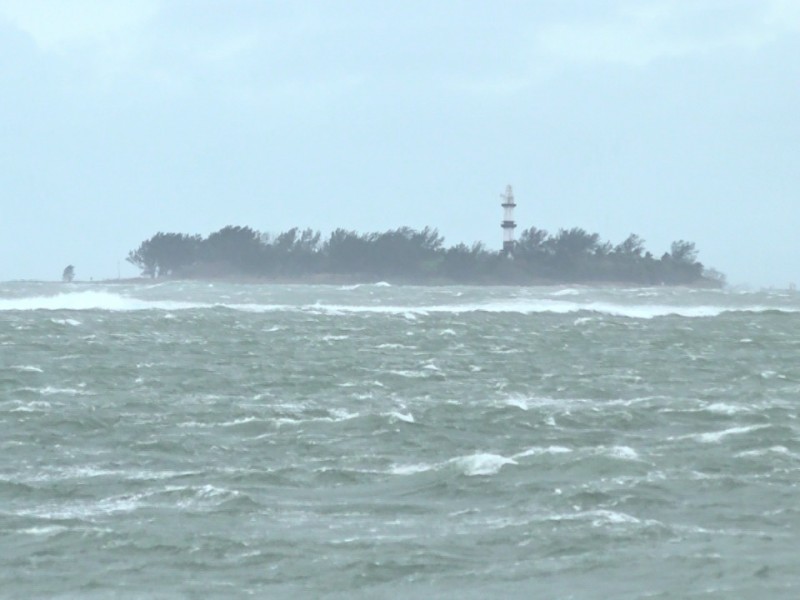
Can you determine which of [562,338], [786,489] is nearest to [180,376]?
[786,489]

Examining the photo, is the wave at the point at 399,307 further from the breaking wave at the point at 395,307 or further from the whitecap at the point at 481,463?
the whitecap at the point at 481,463

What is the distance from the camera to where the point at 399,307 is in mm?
65438

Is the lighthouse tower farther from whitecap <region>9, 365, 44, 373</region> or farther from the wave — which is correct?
whitecap <region>9, 365, 44, 373</region>

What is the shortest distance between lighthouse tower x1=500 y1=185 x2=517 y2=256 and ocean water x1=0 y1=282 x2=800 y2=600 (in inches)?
3332

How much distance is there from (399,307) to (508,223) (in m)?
56.8

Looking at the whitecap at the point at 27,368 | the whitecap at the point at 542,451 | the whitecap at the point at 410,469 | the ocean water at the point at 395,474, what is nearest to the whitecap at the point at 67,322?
the ocean water at the point at 395,474

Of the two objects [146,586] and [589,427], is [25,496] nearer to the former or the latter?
[146,586]

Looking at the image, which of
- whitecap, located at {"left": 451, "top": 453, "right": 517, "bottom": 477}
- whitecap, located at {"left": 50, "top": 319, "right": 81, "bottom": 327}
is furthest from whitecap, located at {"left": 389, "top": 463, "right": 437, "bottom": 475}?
whitecap, located at {"left": 50, "top": 319, "right": 81, "bottom": 327}

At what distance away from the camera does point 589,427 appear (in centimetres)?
1877

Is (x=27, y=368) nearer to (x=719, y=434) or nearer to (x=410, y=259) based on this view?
(x=719, y=434)

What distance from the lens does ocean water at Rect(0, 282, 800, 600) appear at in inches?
438

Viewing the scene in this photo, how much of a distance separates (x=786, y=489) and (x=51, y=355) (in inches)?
753

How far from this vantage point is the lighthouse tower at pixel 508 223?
117 metres

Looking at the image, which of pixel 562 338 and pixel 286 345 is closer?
pixel 286 345
